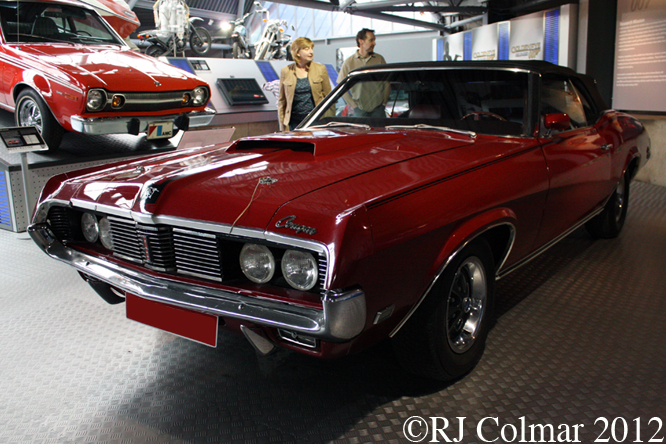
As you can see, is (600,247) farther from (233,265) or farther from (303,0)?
(303,0)

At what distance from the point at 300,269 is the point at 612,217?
3.00 metres

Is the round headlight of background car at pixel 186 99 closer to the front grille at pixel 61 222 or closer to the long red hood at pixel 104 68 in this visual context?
the long red hood at pixel 104 68

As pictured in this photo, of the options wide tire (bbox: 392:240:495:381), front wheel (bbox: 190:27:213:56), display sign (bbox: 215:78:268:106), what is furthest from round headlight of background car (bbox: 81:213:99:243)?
front wheel (bbox: 190:27:213:56)

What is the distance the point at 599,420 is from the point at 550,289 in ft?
3.97

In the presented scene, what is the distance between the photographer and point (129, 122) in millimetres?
4375

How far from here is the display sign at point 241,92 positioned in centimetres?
770

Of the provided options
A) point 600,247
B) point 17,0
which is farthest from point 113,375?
point 17,0

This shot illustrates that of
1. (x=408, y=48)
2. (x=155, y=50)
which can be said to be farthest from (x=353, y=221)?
(x=408, y=48)

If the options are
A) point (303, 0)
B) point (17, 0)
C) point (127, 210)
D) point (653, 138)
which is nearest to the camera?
point (127, 210)

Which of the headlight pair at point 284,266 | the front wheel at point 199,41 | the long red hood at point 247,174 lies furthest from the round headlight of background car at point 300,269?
the front wheel at point 199,41

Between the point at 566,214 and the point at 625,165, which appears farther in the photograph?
the point at 625,165

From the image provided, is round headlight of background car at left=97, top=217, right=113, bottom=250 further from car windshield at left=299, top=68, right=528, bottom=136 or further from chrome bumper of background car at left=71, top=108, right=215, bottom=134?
chrome bumper of background car at left=71, top=108, right=215, bottom=134

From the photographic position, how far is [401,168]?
70.5 inches

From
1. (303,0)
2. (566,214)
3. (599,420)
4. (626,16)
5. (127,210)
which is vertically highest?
(303,0)
